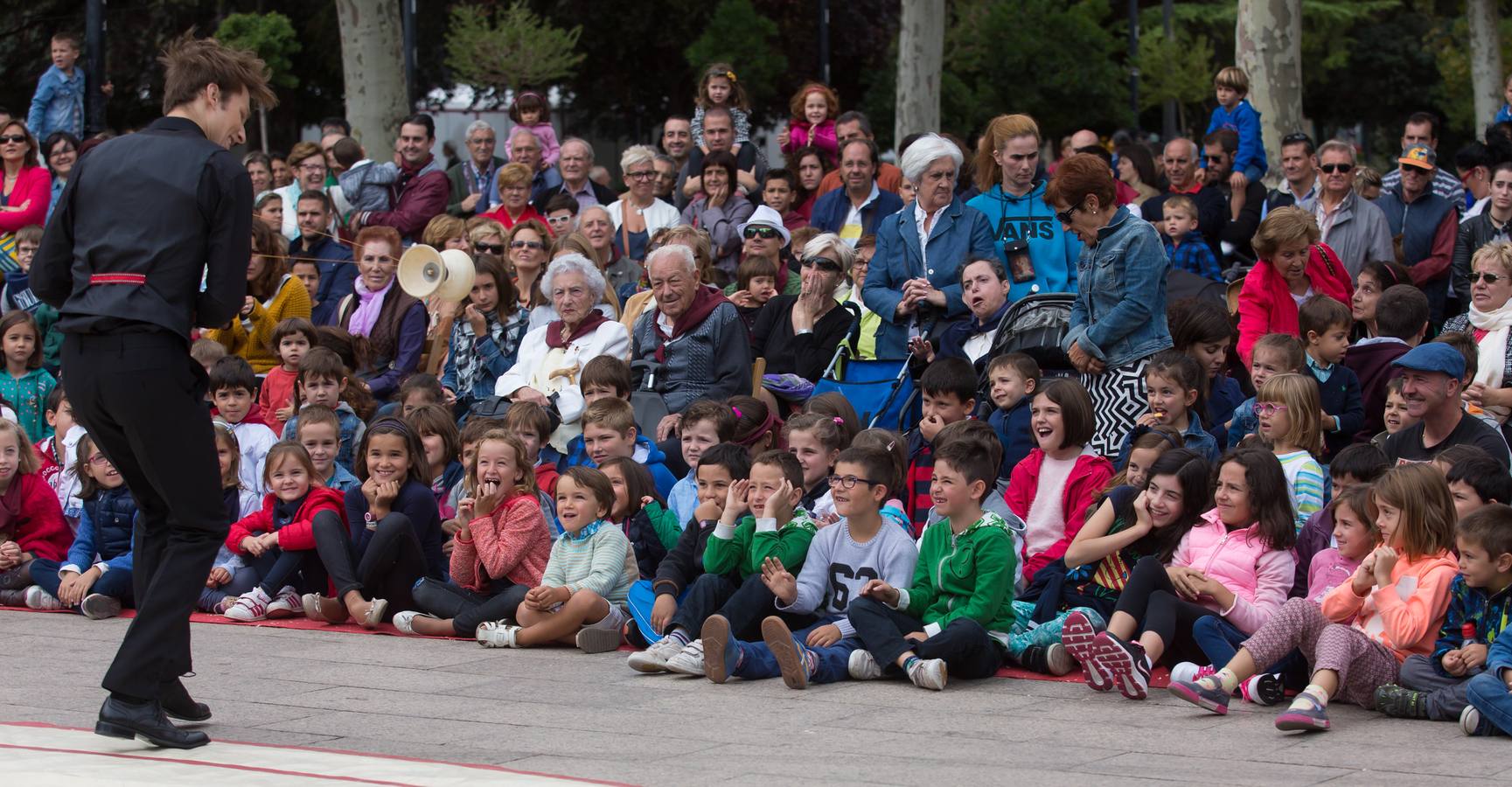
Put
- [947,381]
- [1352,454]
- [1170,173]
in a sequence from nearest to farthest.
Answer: [1352,454], [947,381], [1170,173]

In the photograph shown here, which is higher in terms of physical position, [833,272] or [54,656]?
[833,272]

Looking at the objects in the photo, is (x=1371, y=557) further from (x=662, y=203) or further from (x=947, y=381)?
(x=662, y=203)

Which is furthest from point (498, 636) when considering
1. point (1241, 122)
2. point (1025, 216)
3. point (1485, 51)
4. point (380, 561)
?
point (1485, 51)

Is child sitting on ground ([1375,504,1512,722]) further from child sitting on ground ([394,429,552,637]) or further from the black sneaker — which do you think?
child sitting on ground ([394,429,552,637])

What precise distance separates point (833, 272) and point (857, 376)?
61 centimetres

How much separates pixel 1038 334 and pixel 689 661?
2783 mm

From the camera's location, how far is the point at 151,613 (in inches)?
222

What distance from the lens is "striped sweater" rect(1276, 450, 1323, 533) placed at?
748cm

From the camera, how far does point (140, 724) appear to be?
5.60 m

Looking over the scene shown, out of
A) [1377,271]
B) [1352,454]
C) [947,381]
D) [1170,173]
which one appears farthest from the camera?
[1170,173]

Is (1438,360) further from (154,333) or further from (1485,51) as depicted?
(1485,51)

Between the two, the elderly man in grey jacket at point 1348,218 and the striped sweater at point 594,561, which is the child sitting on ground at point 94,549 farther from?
the elderly man in grey jacket at point 1348,218


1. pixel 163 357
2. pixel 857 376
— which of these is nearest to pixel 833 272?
pixel 857 376

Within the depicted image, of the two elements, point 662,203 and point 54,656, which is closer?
point 54,656
